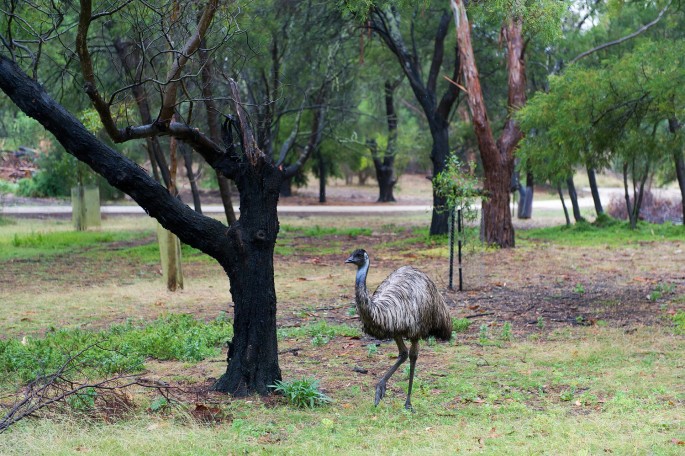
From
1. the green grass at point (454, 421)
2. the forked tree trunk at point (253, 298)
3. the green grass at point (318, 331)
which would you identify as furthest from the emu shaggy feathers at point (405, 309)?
→ the green grass at point (318, 331)

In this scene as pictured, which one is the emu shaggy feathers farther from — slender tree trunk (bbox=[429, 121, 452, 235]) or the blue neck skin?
slender tree trunk (bbox=[429, 121, 452, 235])

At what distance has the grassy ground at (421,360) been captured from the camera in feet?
22.3

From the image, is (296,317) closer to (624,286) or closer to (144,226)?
(624,286)

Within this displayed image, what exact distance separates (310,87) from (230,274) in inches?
579

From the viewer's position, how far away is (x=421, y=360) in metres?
9.96

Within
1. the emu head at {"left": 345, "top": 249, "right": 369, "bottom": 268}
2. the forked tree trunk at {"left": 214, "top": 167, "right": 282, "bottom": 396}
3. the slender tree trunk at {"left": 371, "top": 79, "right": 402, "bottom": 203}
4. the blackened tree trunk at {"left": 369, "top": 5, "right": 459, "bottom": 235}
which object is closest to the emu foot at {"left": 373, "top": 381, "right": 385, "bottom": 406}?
the forked tree trunk at {"left": 214, "top": 167, "right": 282, "bottom": 396}

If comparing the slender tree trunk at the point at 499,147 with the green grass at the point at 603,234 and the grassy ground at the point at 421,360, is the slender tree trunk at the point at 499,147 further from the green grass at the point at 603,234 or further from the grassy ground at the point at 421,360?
the green grass at the point at 603,234

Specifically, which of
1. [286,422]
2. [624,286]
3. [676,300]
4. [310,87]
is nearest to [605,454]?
[286,422]

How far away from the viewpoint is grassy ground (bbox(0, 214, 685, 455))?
679cm

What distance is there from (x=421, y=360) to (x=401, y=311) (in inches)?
81.2

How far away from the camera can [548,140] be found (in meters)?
14.0

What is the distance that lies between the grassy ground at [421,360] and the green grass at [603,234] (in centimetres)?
183

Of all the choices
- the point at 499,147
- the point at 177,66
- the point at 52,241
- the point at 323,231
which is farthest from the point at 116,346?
the point at 323,231

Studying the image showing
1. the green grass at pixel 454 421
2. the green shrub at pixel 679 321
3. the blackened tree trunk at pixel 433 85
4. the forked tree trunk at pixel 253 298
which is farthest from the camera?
the blackened tree trunk at pixel 433 85
